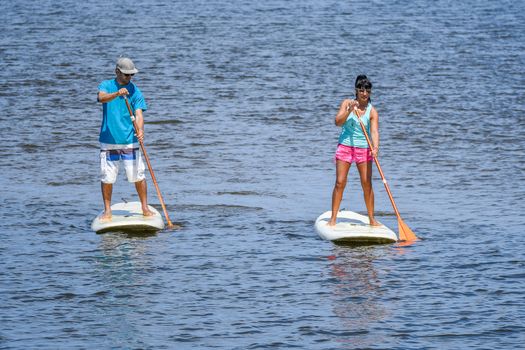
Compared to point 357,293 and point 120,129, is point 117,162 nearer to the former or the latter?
point 120,129

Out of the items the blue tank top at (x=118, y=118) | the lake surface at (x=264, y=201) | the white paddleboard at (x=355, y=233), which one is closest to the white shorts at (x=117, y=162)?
the blue tank top at (x=118, y=118)

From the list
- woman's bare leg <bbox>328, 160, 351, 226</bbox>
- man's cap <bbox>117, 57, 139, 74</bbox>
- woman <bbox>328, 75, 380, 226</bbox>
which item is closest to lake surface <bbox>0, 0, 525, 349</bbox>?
woman's bare leg <bbox>328, 160, 351, 226</bbox>

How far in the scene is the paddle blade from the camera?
1385 cm

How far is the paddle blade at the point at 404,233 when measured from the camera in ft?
45.4

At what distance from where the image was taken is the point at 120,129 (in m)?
14.0

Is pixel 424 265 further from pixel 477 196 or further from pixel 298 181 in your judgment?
pixel 298 181

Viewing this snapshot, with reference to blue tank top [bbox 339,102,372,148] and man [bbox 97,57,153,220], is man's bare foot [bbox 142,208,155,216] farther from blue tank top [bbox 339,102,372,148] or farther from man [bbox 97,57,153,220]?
blue tank top [bbox 339,102,372,148]

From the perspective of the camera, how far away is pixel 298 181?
1722 cm

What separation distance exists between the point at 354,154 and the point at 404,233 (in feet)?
3.39

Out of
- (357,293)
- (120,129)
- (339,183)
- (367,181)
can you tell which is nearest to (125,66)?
(120,129)

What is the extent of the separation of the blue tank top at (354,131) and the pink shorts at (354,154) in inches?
1.7

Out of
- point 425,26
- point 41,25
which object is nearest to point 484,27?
point 425,26

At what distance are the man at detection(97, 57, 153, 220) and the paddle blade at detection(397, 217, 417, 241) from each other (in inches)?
115

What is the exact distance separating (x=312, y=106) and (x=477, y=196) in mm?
7946
